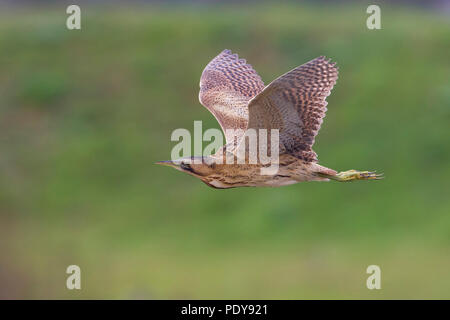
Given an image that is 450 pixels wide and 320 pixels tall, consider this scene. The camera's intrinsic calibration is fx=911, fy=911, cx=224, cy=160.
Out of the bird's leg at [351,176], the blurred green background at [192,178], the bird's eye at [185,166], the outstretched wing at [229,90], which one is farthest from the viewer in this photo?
the blurred green background at [192,178]

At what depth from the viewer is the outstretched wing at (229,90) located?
760 cm

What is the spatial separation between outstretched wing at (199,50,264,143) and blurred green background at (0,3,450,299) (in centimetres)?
796

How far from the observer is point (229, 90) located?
26.9 ft

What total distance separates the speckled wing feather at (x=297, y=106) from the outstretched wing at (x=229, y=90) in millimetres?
798

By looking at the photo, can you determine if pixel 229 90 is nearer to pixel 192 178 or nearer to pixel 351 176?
pixel 351 176

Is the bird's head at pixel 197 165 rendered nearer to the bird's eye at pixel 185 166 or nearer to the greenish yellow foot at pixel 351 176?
the bird's eye at pixel 185 166

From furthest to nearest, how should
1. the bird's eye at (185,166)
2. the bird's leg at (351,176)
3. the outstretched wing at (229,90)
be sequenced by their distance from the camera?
the outstretched wing at (229,90), the bird's leg at (351,176), the bird's eye at (185,166)

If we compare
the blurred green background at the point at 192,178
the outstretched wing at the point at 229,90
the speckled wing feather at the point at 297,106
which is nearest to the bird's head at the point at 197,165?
the speckled wing feather at the point at 297,106

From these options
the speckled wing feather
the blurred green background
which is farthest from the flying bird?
the blurred green background

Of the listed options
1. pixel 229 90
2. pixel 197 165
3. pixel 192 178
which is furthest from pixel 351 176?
pixel 192 178

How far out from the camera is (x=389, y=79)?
18.9 metres
